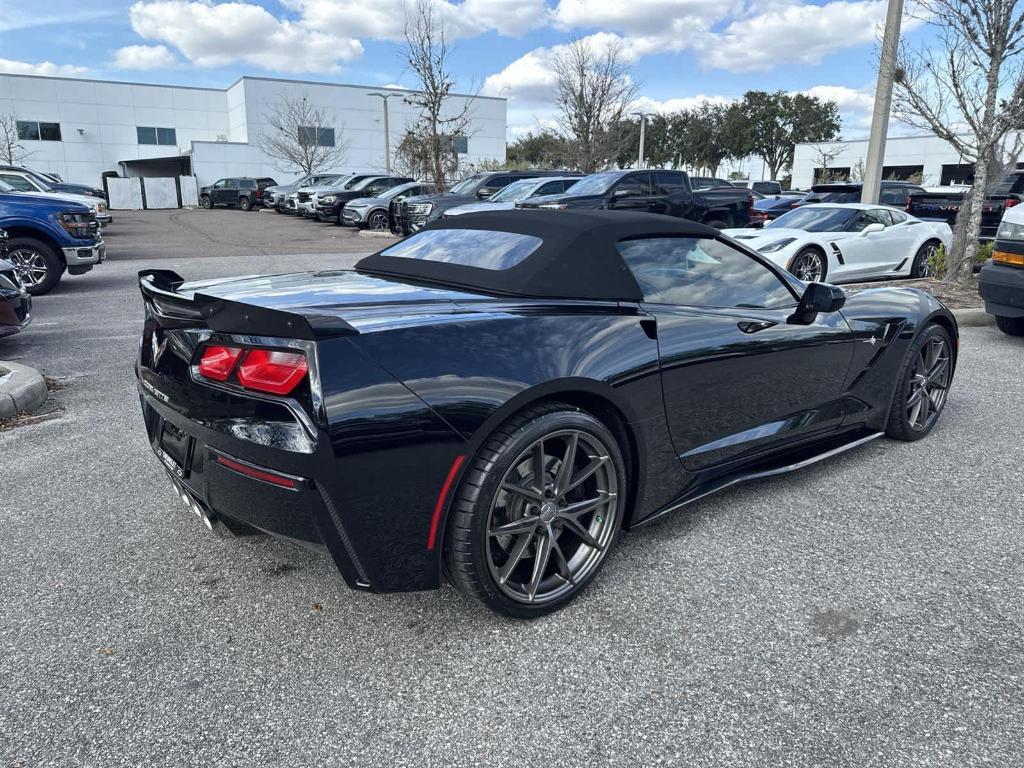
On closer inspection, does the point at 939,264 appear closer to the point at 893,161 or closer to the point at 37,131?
the point at 893,161

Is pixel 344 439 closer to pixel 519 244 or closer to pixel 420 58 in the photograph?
pixel 519 244

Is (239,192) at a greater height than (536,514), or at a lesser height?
greater

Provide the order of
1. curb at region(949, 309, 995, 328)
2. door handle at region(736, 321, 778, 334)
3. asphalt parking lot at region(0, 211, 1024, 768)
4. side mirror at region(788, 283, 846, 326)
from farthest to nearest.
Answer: curb at region(949, 309, 995, 328) < side mirror at region(788, 283, 846, 326) < door handle at region(736, 321, 778, 334) < asphalt parking lot at region(0, 211, 1024, 768)

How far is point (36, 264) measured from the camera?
32.9 ft

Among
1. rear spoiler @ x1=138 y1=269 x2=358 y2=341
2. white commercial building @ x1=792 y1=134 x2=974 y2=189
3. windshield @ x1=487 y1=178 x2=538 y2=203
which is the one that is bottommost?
rear spoiler @ x1=138 y1=269 x2=358 y2=341

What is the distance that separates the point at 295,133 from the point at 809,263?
4706 cm

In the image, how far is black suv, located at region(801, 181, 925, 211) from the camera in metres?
17.3

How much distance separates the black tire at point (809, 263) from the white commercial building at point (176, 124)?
41.3 metres

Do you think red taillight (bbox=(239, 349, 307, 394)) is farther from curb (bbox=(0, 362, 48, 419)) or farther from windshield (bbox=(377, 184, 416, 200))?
windshield (bbox=(377, 184, 416, 200))

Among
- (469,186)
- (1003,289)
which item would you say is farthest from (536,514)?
(469,186)

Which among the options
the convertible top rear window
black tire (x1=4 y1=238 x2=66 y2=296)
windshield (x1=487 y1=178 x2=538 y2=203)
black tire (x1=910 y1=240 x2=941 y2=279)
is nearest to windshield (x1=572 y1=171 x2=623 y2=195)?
windshield (x1=487 y1=178 x2=538 y2=203)

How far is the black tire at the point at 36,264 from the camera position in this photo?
9.90 m

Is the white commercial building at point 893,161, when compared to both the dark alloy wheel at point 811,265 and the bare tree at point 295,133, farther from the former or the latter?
the dark alloy wheel at point 811,265

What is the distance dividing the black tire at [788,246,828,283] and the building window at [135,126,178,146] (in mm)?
53653
